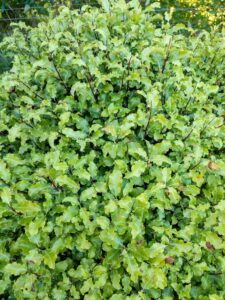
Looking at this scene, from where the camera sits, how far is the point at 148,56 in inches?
106

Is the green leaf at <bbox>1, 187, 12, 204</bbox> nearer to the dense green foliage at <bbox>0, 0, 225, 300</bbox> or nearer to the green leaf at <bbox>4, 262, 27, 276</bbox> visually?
the dense green foliage at <bbox>0, 0, 225, 300</bbox>

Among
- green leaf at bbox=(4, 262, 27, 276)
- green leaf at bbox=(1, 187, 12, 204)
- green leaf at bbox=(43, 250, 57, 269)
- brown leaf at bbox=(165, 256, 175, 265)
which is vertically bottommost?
green leaf at bbox=(4, 262, 27, 276)

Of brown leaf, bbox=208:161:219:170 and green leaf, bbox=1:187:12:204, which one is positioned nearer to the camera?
green leaf, bbox=1:187:12:204

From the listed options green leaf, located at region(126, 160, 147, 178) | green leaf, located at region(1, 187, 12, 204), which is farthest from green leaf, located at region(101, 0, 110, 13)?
green leaf, located at region(1, 187, 12, 204)

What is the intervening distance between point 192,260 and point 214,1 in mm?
5425

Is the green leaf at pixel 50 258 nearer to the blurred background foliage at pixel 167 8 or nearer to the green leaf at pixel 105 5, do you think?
the green leaf at pixel 105 5

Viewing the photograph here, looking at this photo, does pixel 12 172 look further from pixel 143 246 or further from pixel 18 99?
pixel 143 246

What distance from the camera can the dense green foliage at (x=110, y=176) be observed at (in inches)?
83.7

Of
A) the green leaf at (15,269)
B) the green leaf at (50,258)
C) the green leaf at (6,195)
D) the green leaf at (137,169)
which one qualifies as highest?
the green leaf at (137,169)

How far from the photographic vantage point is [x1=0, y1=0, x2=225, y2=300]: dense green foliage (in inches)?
83.7

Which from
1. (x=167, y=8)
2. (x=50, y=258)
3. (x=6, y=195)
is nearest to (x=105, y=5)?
(x=6, y=195)

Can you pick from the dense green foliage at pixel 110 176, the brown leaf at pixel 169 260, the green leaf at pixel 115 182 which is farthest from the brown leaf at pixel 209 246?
the green leaf at pixel 115 182

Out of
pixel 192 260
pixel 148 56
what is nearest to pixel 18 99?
pixel 148 56

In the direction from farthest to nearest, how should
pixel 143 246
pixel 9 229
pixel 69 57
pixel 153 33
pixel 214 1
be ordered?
pixel 214 1, pixel 153 33, pixel 69 57, pixel 9 229, pixel 143 246
